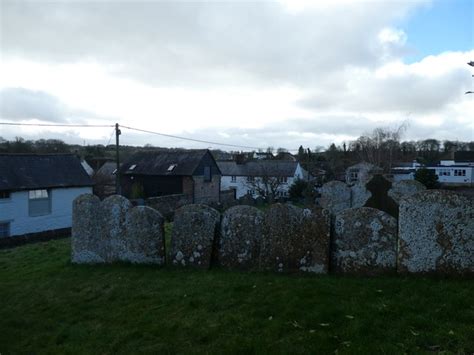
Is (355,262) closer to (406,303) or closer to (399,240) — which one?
(399,240)

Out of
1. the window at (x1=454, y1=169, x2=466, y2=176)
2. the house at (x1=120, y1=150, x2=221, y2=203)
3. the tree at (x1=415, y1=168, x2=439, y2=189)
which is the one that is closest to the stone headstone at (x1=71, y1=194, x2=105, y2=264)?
the house at (x1=120, y1=150, x2=221, y2=203)

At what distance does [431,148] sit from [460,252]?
102457mm

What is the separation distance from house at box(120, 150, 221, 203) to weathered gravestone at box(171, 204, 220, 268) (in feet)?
93.9

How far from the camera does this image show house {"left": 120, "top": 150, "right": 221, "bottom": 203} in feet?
126

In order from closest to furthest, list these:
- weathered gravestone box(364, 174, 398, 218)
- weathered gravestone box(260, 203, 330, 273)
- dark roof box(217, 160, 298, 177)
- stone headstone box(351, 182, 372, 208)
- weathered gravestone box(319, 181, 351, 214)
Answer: weathered gravestone box(260, 203, 330, 273), weathered gravestone box(364, 174, 398, 218), stone headstone box(351, 182, 372, 208), weathered gravestone box(319, 181, 351, 214), dark roof box(217, 160, 298, 177)

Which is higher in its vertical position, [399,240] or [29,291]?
[399,240]

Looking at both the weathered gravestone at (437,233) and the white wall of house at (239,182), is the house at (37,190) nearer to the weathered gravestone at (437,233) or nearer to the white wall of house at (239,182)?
the white wall of house at (239,182)

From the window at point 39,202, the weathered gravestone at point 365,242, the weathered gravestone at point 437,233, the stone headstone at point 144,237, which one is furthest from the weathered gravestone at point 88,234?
the window at point 39,202

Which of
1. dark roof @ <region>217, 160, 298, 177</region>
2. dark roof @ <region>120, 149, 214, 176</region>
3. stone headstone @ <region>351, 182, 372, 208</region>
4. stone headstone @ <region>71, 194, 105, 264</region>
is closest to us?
stone headstone @ <region>71, 194, 105, 264</region>

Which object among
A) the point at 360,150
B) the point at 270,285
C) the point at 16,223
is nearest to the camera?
the point at 270,285

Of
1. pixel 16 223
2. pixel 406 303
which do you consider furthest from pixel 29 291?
pixel 16 223

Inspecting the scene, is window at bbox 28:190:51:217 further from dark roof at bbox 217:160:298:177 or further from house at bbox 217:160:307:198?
dark roof at bbox 217:160:298:177

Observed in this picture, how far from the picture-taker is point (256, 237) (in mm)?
7867

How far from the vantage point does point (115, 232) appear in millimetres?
9102
